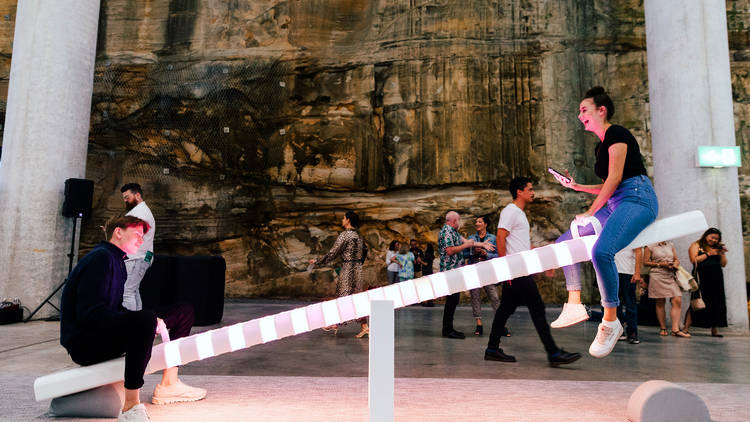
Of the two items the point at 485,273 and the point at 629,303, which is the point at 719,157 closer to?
the point at 629,303

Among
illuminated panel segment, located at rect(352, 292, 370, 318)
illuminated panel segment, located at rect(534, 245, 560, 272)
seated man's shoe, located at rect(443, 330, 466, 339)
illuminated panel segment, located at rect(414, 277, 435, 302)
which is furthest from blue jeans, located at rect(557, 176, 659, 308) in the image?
seated man's shoe, located at rect(443, 330, 466, 339)

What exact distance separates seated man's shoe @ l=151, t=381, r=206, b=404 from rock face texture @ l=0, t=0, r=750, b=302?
1091cm

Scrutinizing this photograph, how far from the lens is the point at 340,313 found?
2732mm

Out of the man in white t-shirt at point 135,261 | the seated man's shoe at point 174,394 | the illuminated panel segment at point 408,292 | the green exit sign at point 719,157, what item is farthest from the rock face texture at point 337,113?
the illuminated panel segment at point 408,292

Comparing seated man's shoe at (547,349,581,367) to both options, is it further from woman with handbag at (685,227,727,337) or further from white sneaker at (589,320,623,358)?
woman with handbag at (685,227,727,337)

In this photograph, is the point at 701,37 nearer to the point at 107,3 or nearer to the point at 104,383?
the point at 104,383

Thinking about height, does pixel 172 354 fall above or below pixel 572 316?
below

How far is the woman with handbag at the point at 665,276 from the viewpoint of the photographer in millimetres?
7008

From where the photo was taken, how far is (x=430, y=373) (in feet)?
14.4

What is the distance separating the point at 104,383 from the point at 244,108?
517 inches

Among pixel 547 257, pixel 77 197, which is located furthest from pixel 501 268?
pixel 77 197

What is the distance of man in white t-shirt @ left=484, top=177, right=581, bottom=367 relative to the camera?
4641 millimetres

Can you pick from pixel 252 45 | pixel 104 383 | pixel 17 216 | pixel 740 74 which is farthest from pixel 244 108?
pixel 740 74

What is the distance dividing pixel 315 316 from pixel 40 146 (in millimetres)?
8196
